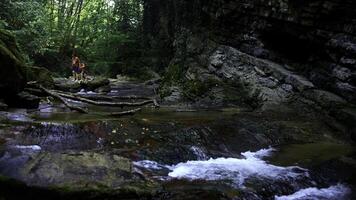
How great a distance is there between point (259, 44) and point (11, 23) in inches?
522

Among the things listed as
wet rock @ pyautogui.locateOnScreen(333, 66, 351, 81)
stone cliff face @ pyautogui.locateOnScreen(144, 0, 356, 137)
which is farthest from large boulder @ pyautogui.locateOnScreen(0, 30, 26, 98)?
wet rock @ pyautogui.locateOnScreen(333, 66, 351, 81)

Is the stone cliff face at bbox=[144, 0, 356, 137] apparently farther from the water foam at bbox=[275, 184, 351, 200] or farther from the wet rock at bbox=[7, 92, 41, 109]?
the wet rock at bbox=[7, 92, 41, 109]

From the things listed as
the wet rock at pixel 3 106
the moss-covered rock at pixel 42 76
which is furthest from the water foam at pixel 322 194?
the moss-covered rock at pixel 42 76

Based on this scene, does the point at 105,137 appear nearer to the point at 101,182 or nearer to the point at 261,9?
the point at 101,182

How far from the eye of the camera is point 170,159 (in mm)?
8555

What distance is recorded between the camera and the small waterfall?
357 inches

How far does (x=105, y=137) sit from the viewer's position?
936 cm

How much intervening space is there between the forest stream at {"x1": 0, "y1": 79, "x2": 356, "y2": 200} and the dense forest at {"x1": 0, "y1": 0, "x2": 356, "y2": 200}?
0.10ft

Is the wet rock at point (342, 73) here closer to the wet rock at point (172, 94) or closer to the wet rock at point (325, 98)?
the wet rock at point (325, 98)

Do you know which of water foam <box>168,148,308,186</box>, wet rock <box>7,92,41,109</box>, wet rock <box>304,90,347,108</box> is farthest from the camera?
wet rock <box>304,90,347,108</box>

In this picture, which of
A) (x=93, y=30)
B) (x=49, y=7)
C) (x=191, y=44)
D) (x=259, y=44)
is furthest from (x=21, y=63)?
(x=93, y=30)

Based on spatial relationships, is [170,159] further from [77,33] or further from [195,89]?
[77,33]

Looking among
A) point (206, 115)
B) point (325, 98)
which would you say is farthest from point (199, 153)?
point (325, 98)

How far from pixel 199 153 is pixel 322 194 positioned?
9.00 ft
